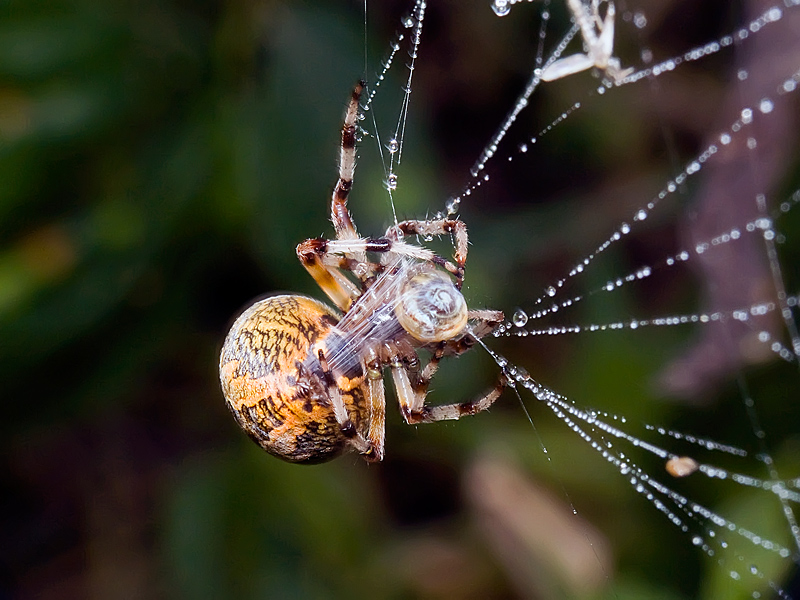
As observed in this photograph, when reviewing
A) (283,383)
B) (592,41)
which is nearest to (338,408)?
(283,383)

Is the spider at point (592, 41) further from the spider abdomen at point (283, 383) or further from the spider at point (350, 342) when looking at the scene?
the spider abdomen at point (283, 383)

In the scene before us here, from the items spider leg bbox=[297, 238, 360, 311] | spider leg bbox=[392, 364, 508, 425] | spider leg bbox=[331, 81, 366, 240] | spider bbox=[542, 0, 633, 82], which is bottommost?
spider leg bbox=[392, 364, 508, 425]

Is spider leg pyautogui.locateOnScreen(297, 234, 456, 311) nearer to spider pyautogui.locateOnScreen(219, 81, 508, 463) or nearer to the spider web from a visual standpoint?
spider pyautogui.locateOnScreen(219, 81, 508, 463)

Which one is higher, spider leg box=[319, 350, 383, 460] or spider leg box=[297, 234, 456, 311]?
spider leg box=[297, 234, 456, 311]

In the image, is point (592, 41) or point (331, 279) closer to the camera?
point (592, 41)

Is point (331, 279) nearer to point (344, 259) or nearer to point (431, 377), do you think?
point (344, 259)

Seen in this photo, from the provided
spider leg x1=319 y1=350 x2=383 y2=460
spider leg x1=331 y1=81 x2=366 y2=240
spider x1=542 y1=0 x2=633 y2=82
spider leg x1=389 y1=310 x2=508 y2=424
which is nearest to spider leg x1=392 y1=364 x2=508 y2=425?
spider leg x1=389 y1=310 x2=508 y2=424
